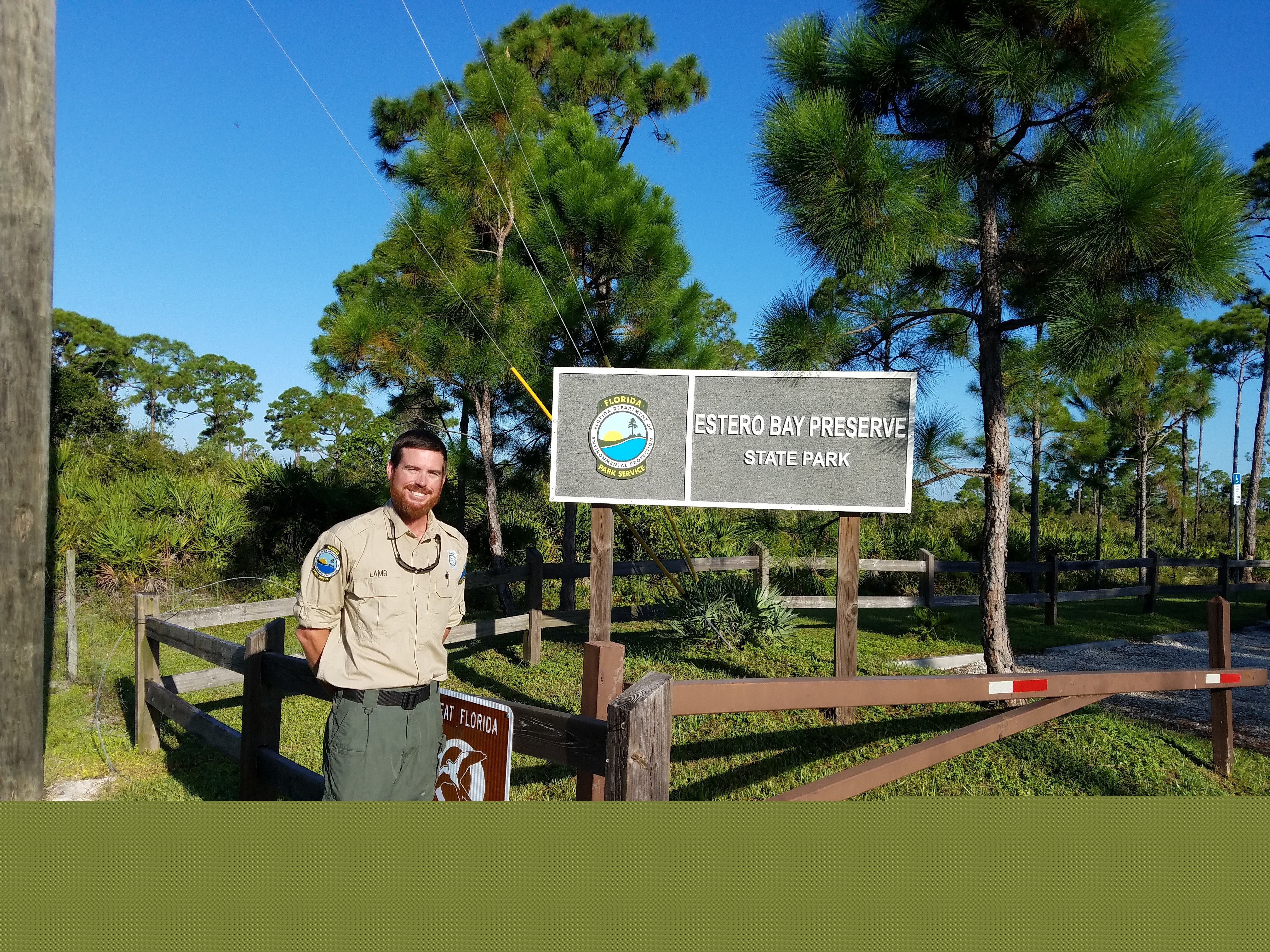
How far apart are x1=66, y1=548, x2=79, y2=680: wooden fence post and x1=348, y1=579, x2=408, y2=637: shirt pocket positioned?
247 inches

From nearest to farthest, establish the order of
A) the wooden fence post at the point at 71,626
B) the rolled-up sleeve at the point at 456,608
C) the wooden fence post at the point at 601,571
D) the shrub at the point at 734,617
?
the rolled-up sleeve at the point at 456,608 → the wooden fence post at the point at 601,571 → the wooden fence post at the point at 71,626 → the shrub at the point at 734,617

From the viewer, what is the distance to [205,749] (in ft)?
20.3

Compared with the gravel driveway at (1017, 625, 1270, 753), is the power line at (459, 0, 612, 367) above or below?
above

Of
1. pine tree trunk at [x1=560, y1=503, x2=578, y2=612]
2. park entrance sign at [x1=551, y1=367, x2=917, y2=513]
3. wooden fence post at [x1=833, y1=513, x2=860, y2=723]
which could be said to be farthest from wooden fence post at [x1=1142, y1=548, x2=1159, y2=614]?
pine tree trunk at [x1=560, y1=503, x2=578, y2=612]

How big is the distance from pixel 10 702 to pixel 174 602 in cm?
784

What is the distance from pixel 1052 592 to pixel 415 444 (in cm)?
1110

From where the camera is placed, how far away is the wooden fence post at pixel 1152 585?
42.2 ft

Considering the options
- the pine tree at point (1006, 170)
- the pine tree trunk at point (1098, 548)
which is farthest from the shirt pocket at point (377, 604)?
the pine tree trunk at point (1098, 548)

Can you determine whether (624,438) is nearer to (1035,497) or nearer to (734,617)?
(734,617)

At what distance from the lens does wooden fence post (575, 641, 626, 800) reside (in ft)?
8.98

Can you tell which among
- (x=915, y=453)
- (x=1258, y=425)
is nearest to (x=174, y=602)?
(x=915, y=453)

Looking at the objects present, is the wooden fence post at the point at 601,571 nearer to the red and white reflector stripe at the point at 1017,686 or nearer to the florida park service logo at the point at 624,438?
the florida park service logo at the point at 624,438

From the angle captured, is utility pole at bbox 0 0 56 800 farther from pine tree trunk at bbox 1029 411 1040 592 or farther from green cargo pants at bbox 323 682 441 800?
pine tree trunk at bbox 1029 411 1040 592

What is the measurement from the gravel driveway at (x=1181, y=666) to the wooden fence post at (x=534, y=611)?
17.0ft
